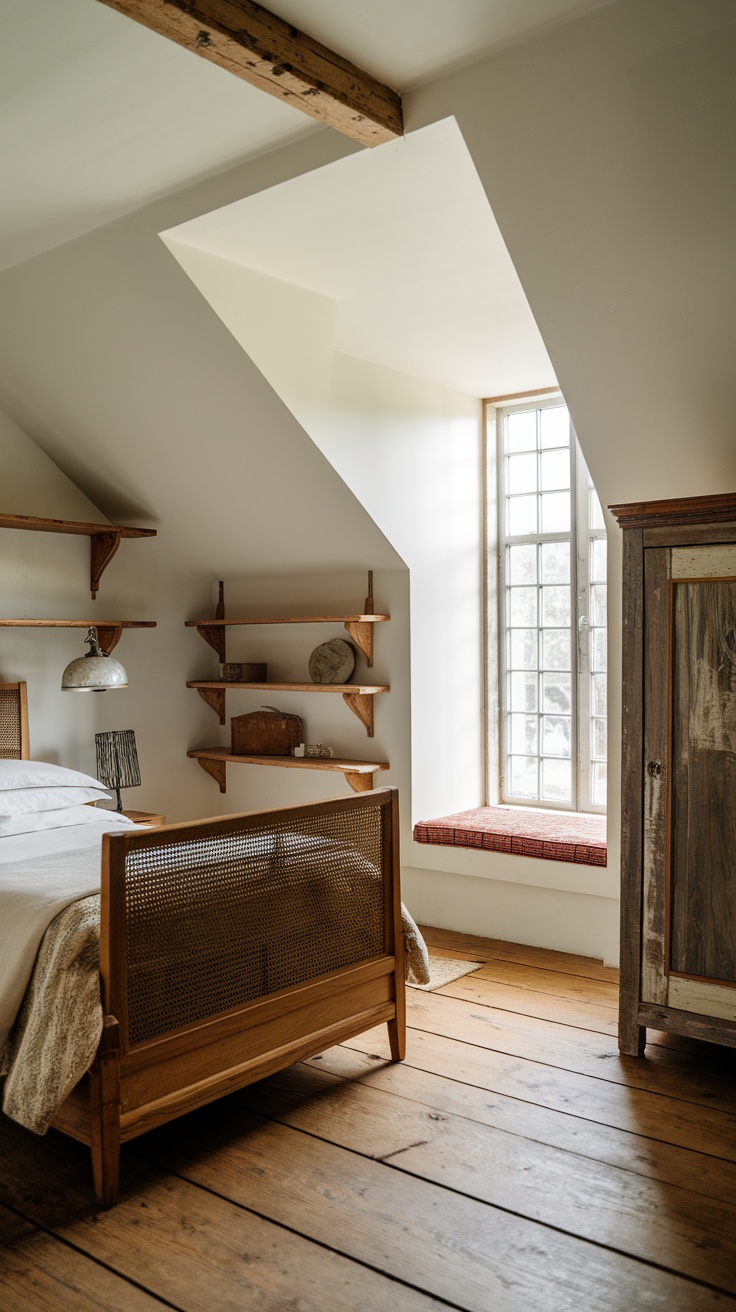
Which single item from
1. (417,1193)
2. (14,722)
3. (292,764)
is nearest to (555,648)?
(292,764)

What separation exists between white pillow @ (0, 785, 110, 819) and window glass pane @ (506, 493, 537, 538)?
2206mm

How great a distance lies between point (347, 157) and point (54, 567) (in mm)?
2459

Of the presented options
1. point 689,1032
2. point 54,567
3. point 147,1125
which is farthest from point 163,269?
point 689,1032

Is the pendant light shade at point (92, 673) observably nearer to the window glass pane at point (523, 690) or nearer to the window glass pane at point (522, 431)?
the window glass pane at point (523, 690)

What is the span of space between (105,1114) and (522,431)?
11.3ft

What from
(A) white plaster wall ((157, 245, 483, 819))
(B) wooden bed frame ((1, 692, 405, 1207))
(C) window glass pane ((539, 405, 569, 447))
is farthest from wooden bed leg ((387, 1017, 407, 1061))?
(C) window glass pane ((539, 405, 569, 447))

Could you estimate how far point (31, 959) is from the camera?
2.43m

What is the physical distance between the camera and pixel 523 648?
15.3 ft

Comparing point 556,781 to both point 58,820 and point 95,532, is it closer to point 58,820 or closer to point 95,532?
point 58,820

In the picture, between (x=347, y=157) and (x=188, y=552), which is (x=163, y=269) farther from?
(x=188, y=552)

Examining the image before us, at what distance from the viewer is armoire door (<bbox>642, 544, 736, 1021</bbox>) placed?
281cm

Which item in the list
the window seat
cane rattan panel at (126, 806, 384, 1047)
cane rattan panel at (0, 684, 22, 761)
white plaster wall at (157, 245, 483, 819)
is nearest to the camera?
cane rattan panel at (126, 806, 384, 1047)

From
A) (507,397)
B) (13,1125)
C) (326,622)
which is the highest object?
(507,397)

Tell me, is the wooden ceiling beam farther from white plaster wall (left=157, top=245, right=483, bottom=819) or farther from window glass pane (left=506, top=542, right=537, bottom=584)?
window glass pane (left=506, top=542, right=537, bottom=584)
